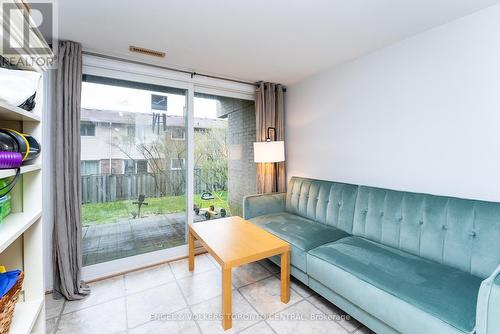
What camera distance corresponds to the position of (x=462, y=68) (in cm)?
170

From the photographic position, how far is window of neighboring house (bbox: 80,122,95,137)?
2238 mm

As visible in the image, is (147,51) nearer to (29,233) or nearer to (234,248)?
(29,233)

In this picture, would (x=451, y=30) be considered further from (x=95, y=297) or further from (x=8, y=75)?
(x=95, y=297)

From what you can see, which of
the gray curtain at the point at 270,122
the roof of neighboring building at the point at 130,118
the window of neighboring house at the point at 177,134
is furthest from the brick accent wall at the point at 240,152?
the window of neighboring house at the point at 177,134

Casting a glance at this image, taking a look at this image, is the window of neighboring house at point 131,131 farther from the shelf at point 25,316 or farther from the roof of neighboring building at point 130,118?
the shelf at point 25,316

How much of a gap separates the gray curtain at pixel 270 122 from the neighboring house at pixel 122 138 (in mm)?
1076

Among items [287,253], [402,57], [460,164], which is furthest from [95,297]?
[402,57]

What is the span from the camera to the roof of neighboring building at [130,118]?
7.47 ft

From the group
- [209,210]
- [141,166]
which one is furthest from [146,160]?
[209,210]

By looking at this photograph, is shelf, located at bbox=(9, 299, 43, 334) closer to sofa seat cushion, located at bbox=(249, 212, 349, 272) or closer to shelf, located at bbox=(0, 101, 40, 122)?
shelf, located at bbox=(0, 101, 40, 122)

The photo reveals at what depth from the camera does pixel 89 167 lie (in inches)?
90.4

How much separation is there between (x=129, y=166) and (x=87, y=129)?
1.74 feet

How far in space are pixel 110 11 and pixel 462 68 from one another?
104 inches

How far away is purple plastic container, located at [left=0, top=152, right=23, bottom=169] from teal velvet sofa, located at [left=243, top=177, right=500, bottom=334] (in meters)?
1.84
